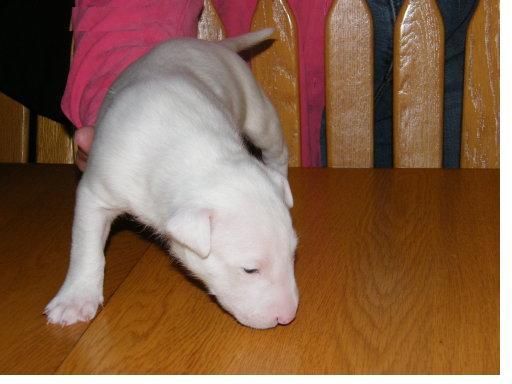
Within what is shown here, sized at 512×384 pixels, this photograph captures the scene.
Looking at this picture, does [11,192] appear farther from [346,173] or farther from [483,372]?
[483,372]

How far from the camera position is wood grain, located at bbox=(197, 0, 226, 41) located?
3188 millimetres

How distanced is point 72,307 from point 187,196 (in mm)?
350

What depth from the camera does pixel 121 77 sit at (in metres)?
2.18

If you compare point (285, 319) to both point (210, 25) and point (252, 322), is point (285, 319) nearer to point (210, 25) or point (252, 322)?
point (252, 322)

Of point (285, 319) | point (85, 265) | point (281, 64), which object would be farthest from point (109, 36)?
point (285, 319)

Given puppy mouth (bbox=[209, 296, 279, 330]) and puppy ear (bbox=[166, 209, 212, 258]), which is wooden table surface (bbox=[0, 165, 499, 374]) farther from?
puppy ear (bbox=[166, 209, 212, 258])

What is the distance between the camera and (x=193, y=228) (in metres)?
1.53

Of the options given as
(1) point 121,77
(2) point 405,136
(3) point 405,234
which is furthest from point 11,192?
→ (2) point 405,136

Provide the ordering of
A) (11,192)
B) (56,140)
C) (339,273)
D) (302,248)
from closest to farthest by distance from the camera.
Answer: (339,273) → (302,248) → (11,192) → (56,140)

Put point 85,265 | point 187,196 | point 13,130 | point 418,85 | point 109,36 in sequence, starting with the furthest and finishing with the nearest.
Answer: point 13,130
point 418,85
point 109,36
point 85,265
point 187,196

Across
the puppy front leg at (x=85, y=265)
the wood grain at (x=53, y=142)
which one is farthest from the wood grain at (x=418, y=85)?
the puppy front leg at (x=85, y=265)

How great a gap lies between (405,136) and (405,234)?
1143 mm

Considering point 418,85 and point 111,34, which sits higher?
point 111,34

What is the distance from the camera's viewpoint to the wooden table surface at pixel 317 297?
1444mm
